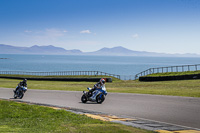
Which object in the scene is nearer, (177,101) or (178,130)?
(178,130)

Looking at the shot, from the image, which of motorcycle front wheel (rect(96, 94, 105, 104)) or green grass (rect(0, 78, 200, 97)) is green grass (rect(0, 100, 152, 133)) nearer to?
motorcycle front wheel (rect(96, 94, 105, 104))

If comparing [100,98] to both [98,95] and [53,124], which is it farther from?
[53,124]

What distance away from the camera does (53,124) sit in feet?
31.1

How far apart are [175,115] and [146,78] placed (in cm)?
2882

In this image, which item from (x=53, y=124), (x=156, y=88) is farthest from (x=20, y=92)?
(x=156, y=88)

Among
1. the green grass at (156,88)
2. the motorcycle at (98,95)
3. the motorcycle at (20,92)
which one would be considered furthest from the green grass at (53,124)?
the green grass at (156,88)

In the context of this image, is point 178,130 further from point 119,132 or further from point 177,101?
point 177,101

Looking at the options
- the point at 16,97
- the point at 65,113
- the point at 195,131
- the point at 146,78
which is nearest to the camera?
the point at 195,131

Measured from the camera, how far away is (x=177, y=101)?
629 inches

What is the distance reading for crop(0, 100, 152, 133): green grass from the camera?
8414mm

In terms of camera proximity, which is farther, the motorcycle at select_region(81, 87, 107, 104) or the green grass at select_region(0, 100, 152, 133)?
the motorcycle at select_region(81, 87, 107, 104)

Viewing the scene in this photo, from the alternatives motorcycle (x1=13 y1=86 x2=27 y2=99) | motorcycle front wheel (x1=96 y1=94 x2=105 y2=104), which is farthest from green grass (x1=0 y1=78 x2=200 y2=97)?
motorcycle (x1=13 y1=86 x2=27 y2=99)

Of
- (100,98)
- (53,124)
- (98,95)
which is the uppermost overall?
(98,95)

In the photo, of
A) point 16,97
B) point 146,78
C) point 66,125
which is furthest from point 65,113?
point 146,78
